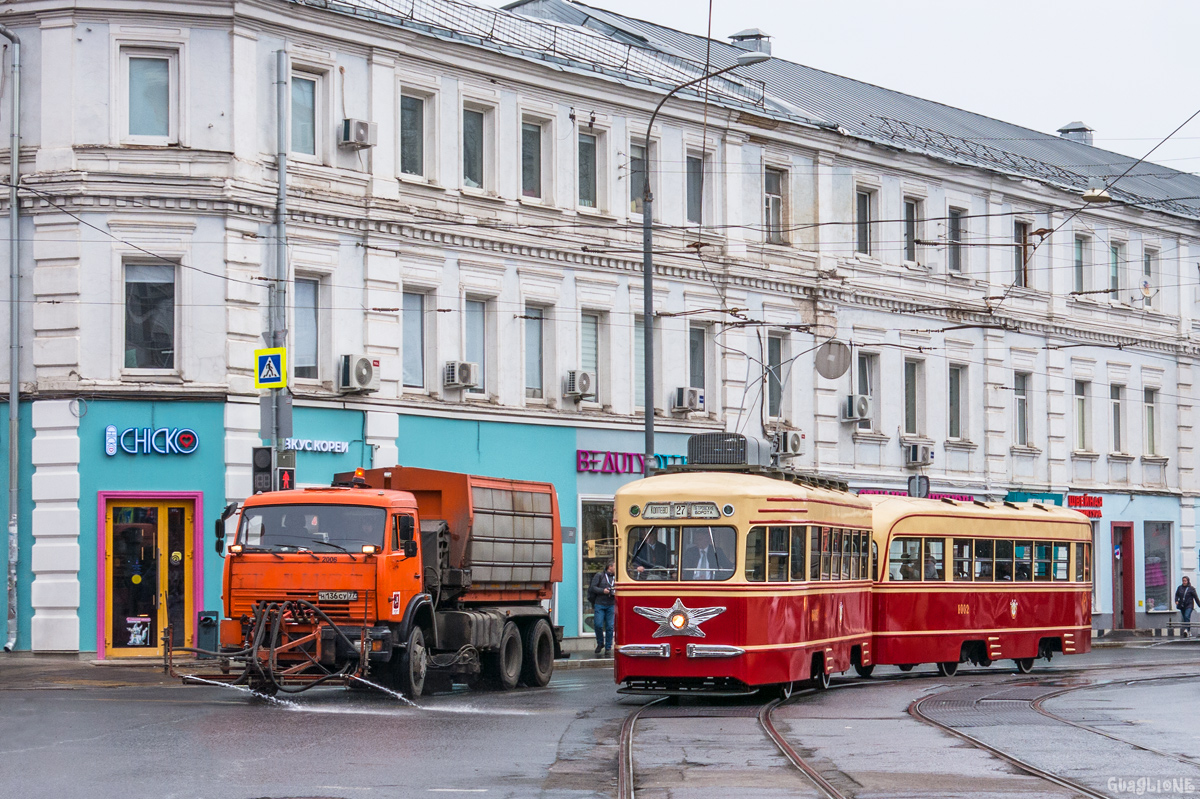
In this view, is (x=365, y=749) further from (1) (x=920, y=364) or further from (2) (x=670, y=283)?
(1) (x=920, y=364)

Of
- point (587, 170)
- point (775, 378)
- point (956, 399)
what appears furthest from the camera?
point (956, 399)

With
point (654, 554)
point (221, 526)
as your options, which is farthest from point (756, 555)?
point (221, 526)

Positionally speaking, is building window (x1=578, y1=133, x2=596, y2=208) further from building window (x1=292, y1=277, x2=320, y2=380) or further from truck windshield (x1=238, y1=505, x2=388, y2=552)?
truck windshield (x1=238, y1=505, x2=388, y2=552)

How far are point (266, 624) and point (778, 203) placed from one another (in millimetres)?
22471

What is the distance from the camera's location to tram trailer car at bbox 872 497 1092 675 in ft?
92.6

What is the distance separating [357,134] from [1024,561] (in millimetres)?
13206

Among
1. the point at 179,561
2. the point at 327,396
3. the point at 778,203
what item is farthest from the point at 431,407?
the point at 778,203

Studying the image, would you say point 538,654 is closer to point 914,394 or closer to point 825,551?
point 825,551

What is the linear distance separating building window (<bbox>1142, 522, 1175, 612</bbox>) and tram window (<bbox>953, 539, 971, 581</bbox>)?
74.1 ft

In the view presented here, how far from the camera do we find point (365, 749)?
16234 millimetres

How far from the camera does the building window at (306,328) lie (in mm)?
31438

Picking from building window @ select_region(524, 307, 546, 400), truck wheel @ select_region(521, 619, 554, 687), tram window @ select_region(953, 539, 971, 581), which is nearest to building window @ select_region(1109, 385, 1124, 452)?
building window @ select_region(524, 307, 546, 400)

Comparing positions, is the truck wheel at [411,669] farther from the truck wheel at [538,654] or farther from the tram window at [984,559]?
the tram window at [984,559]

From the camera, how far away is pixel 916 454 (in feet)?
143
